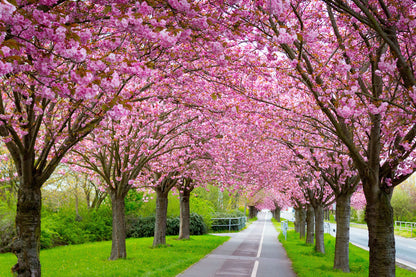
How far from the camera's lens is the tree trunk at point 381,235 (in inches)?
260

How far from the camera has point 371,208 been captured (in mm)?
7059

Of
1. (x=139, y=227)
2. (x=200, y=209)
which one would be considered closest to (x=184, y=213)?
(x=139, y=227)

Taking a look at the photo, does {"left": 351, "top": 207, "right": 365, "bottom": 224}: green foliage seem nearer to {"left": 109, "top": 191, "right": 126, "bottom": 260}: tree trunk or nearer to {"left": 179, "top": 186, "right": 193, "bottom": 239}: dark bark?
{"left": 179, "top": 186, "right": 193, "bottom": 239}: dark bark

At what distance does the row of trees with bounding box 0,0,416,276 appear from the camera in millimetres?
4746

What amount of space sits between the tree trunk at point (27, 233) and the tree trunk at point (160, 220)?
11.8 m

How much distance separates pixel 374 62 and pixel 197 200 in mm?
26875

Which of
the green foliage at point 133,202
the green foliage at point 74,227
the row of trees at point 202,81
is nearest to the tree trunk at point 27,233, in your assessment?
the row of trees at point 202,81

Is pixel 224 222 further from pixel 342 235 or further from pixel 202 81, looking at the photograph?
pixel 202 81

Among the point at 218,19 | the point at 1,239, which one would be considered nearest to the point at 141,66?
the point at 218,19

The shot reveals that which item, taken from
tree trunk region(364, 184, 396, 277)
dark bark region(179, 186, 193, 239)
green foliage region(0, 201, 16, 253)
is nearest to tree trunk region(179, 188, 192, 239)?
dark bark region(179, 186, 193, 239)

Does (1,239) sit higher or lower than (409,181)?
lower

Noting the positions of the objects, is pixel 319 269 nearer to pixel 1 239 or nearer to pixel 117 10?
pixel 117 10

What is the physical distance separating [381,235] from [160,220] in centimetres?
1416

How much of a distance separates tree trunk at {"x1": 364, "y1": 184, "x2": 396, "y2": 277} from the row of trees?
0.06 ft
